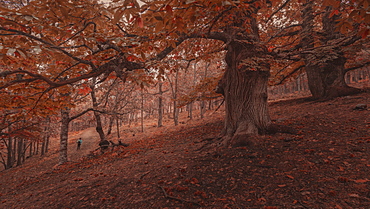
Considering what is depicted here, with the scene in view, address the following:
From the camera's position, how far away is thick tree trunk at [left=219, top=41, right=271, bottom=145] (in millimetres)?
5301

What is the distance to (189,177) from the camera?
386 centimetres

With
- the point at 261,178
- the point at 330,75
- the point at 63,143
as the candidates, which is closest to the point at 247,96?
the point at 261,178

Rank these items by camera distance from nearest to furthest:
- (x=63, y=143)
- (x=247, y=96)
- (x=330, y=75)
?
(x=247, y=96) < (x=330, y=75) < (x=63, y=143)

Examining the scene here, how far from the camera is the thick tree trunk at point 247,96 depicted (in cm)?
530

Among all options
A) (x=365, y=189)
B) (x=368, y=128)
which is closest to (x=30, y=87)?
(x=365, y=189)

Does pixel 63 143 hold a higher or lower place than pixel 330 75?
lower

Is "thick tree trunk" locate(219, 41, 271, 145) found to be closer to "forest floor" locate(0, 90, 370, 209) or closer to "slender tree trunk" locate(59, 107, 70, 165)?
"forest floor" locate(0, 90, 370, 209)

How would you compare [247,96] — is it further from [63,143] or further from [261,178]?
[63,143]

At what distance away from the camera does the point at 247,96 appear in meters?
5.46

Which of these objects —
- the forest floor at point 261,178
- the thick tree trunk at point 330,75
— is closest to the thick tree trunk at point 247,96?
the forest floor at point 261,178

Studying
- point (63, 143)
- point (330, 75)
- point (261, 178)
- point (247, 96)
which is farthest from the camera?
point (63, 143)

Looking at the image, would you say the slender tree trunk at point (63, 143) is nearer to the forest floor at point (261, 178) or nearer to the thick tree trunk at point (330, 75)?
the forest floor at point (261, 178)

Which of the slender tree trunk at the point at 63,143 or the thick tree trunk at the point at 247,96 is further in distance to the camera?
the slender tree trunk at the point at 63,143

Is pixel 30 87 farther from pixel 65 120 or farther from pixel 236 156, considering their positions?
pixel 65 120
